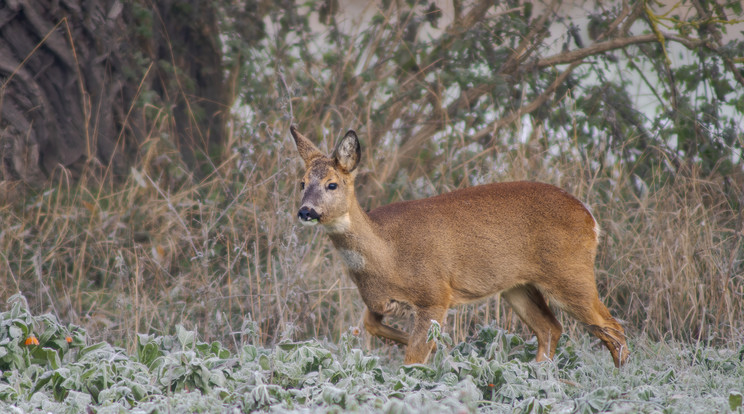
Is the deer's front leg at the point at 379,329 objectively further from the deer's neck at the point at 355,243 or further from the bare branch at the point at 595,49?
the bare branch at the point at 595,49

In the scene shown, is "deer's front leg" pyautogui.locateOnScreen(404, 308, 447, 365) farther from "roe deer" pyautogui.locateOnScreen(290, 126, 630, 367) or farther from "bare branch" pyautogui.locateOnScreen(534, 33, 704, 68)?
"bare branch" pyautogui.locateOnScreen(534, 33, 704, 68)

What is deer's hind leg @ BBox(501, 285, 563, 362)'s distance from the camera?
5332 millimetres

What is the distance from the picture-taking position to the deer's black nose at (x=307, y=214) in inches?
178

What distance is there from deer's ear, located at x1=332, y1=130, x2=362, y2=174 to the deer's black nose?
0.47 m

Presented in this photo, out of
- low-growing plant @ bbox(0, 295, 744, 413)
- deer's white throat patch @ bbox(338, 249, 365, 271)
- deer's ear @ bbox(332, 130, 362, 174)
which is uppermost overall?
deer's ear @ bbox(332, 130, 362, 174)

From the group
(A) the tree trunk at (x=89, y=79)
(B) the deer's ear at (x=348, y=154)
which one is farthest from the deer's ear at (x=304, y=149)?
(A) the tree trunk at (x=89, y=79)

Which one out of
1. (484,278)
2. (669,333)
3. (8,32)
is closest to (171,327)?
(484,278)

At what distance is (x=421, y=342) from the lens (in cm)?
477

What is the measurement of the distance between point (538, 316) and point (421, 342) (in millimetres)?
988

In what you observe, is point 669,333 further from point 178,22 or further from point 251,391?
point 178,22

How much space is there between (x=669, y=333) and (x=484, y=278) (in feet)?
5.44

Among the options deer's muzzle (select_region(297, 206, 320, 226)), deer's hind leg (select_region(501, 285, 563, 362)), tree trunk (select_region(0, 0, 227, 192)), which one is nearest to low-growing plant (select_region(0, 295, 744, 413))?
deer's hind leg (select_region(501, 285, 563, 362))

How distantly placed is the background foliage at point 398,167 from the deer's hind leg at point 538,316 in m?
0.50

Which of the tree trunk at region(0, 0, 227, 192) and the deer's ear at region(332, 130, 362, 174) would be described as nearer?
the deer's ear at region(332, 130, 362, 174)
